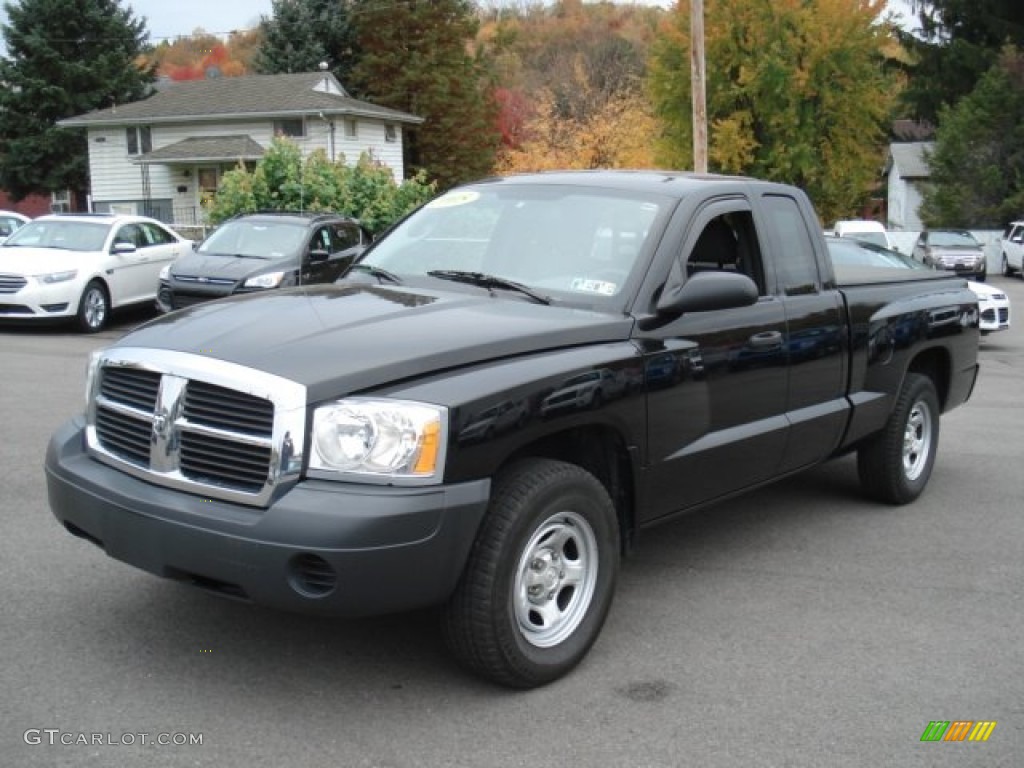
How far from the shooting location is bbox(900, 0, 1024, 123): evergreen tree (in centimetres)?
4809

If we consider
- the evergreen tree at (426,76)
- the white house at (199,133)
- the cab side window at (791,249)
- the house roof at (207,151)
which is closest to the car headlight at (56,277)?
the cab side window at (791,249)

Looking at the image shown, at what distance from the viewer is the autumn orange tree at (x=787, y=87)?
3462cm

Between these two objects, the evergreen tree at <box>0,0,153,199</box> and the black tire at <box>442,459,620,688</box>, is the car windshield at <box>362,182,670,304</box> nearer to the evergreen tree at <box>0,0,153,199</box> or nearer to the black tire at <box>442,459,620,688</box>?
the black tire at <box>442,459,620,688</box>

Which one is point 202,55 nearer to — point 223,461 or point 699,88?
point 699,88

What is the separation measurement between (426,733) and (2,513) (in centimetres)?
345

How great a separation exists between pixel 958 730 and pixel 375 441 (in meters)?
2.24

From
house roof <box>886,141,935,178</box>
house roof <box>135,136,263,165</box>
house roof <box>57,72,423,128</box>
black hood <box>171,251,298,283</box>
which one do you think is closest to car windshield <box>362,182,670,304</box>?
black hood <box>171,251,298,283</box>

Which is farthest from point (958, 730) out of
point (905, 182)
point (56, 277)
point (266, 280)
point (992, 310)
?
point (905, 182)

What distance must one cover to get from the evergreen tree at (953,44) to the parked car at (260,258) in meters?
39.0

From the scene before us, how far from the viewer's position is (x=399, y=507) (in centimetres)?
347

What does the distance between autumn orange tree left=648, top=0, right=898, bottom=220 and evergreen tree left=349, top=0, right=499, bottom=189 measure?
1342cm

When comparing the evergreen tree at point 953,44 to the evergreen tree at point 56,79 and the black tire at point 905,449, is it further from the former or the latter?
the black tire at point 905,449

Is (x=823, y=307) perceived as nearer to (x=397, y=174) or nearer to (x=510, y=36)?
(x=397, y=174)

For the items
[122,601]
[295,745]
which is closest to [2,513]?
[122,601]
